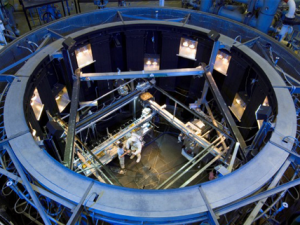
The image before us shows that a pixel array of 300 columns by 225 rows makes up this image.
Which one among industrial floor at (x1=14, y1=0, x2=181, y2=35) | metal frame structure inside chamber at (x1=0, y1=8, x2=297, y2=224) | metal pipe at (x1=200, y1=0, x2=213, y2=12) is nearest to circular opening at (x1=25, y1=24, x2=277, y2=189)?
metal frame structure inside chamber at (x1=0, y1=8, x2=297, y2=224)

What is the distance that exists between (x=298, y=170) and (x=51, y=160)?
285 inches

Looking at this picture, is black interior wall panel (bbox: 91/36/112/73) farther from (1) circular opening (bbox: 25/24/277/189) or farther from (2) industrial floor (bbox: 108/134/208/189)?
(2) industrial floor (bbox: 108/134/208/189)

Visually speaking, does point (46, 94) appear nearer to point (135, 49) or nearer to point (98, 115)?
point (98, 115)

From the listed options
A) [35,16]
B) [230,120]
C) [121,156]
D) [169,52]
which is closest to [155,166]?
[121,156]

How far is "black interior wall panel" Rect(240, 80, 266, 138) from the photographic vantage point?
416 inches

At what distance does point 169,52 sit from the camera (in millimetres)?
14359

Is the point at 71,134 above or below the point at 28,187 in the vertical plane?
below

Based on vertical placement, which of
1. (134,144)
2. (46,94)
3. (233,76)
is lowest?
(134,144)

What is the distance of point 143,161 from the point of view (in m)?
13.6

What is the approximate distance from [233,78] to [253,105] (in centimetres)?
204

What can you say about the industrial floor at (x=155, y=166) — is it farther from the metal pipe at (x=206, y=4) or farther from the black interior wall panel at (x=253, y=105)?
the metal pipe at (x=206, y=4)

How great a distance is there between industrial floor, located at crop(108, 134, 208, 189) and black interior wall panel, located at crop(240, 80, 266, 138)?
11.6 ft

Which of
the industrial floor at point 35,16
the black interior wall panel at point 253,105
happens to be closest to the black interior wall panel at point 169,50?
the black interior wall panel at point 253,105

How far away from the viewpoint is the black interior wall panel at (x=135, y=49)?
44.6 ft
